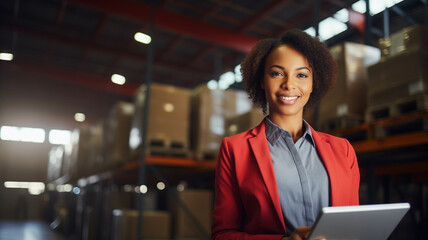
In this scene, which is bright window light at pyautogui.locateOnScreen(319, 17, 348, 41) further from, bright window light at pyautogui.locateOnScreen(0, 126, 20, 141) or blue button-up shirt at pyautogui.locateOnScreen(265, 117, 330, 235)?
bright window light at pyautogui.locateOnScreen(0, 126, 20, 141)

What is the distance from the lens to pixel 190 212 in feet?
18.6

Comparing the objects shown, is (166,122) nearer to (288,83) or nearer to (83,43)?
(288,83)

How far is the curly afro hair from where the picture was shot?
62.9 inches

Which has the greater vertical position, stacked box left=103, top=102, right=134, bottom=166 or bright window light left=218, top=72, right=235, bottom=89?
bright window light left=218, top=72, right=235, bottom=89

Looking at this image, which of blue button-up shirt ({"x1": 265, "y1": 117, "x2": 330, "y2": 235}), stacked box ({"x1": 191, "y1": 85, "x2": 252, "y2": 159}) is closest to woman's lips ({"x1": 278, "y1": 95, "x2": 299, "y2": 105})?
blue button-up shirt ({"x1": 265, "y1": 117, "x2": 330, "y2": 235})

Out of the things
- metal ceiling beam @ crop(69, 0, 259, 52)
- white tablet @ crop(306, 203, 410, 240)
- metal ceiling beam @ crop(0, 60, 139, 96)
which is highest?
metal ceiling beam @ crop(0, 60, 139, 96)

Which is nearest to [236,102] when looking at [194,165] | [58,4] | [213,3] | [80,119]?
[194,165]

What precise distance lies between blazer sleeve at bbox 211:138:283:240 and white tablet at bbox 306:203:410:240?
0.37m

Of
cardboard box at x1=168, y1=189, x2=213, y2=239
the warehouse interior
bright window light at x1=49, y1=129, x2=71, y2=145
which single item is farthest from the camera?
bright window light at x1=49, y1=129, x2=71, y2=145

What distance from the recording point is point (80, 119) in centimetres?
2194

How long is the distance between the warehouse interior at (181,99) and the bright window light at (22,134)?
100 centimetres

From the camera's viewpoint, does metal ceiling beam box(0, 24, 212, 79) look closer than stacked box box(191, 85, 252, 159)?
No

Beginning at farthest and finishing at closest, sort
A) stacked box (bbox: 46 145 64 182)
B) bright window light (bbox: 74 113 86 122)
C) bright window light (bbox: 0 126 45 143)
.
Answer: bright window light (bbox: 0 126 45 143)
bright window light (bbox: 74 113 86 122)
stacked box (bbox: 46 145 64 182)

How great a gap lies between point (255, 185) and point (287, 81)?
433mm
